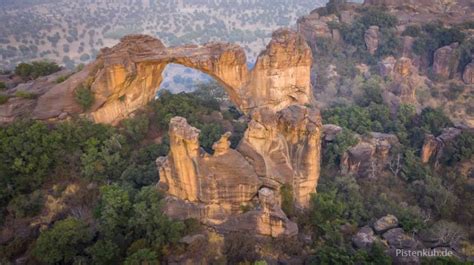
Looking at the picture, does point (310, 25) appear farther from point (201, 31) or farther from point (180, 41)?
point (201, 31)

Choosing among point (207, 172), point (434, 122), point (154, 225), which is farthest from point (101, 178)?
point (434, 122)

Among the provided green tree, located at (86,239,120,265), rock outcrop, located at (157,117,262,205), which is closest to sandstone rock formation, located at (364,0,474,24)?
rock outcrop, located at (157,117,262,205)

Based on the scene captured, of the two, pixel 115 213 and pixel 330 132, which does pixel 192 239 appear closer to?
pixel 115 213

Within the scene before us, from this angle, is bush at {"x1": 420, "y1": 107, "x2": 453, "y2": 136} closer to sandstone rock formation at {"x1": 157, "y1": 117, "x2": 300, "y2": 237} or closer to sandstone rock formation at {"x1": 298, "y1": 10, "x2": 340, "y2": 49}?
sandstone rock formation at {"x1": 157, "y1": 117, "x2": 300, "y2": 237}

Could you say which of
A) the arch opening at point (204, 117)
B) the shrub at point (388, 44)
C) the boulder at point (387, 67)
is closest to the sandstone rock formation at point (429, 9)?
the shrub at point (388, 44)

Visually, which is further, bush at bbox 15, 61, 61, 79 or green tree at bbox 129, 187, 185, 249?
bush at bbox 15, 61, 61, 79

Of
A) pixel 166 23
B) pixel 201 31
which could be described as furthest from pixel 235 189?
pixel 166 23
